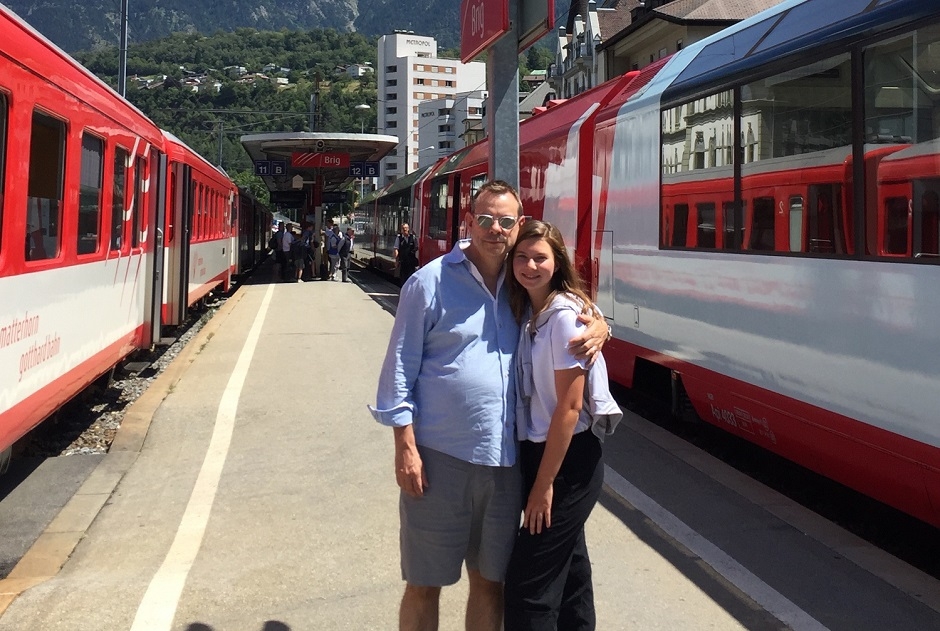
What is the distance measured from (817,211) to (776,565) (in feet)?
6.22

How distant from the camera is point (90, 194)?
24.4 ft

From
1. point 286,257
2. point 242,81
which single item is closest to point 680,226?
point 286,257

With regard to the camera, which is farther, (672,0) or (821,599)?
(672,0)

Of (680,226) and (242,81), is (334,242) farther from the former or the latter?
(242,81)

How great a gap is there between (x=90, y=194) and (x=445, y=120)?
11402 centimetres

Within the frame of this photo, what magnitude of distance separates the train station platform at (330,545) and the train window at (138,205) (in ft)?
6.59

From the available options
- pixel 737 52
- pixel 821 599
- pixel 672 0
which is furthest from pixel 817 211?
pixel 672 0

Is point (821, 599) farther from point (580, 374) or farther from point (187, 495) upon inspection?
point (187, 495)

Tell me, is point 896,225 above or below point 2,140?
below

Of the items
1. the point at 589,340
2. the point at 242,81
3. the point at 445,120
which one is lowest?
the point at 589,340

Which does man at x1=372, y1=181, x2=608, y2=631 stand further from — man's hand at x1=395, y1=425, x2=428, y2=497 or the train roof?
the train roof

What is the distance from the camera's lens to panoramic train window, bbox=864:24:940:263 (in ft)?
14.8

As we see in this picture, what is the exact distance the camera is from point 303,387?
9.81 metres

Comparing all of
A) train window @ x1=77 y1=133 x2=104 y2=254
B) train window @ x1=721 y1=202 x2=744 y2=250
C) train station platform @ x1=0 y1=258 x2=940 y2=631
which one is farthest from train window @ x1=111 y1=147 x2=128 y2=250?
train window @ x1=721 y1=202 x2=744 y2=250
